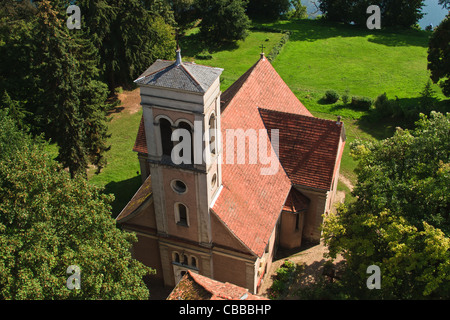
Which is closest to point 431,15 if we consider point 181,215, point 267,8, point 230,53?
point 267,8

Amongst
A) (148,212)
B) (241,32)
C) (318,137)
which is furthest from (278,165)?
(241,32)

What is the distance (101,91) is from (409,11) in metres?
66.1

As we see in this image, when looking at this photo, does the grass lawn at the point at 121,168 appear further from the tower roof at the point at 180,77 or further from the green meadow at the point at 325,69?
the tower roof at the point at 180,77

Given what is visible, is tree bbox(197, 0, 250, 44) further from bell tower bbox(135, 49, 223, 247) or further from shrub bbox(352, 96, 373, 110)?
bell tower bbox(135, 49, 223, 247)

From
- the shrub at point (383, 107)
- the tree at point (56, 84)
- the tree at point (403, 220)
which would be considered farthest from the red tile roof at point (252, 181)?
the shrub at point (383, 107)

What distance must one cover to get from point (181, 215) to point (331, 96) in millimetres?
36949

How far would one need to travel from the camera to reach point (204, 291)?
83.8 feet

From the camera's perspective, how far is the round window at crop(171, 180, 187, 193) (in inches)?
1129

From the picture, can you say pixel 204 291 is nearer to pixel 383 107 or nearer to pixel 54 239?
pixel 54 239

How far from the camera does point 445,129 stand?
29.0 m

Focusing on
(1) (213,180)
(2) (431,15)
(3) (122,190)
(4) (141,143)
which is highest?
(1) (213,180)

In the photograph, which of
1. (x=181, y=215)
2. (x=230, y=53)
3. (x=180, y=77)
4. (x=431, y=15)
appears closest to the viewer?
(x=180, y=77)

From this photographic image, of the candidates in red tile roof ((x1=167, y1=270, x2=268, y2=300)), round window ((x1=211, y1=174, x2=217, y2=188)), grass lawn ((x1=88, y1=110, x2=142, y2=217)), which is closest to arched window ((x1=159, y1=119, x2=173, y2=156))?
round window ((x1=211, y1=174, x2=217, y2=188))

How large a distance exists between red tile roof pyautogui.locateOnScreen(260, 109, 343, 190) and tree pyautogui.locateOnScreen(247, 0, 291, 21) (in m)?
62.1
